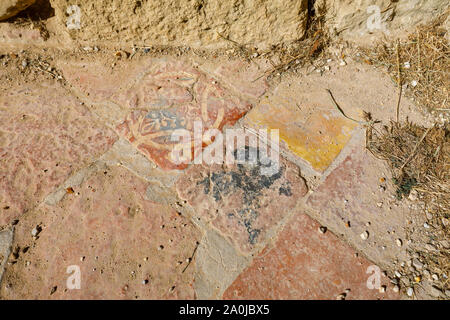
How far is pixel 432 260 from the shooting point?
4.74 ft

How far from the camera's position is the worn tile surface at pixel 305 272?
4.51ft

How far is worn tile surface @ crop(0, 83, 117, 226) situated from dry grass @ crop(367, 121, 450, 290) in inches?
67.6

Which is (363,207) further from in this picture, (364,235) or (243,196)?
(243,196)

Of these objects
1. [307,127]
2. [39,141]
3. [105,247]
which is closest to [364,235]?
[307,127]

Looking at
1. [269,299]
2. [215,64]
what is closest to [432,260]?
[269,299]

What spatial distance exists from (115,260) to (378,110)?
6.08 ft

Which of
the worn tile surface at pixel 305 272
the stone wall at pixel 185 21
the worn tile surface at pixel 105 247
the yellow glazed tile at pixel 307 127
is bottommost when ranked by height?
the worn tile surface at pixel 305 272

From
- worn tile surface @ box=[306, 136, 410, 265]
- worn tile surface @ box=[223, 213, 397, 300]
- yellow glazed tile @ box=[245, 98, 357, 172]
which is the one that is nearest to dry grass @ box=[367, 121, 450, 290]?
worn tile surface @ box=[306, 136, 410, 265]

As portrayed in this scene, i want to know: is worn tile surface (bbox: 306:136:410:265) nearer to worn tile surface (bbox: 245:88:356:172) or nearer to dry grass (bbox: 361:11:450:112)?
worn tile surface (bbox: 245:88:356:172)

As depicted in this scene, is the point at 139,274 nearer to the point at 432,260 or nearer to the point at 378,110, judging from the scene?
the point at 432,260

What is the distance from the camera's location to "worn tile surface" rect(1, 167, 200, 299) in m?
1.39

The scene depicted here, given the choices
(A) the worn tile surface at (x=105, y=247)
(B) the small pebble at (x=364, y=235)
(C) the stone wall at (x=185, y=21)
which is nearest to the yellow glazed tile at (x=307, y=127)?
(B) the small pebble at (x=364, y=235)

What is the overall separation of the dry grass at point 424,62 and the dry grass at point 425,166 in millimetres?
263

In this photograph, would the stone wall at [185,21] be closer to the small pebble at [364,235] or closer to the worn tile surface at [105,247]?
the worn tile surface at [105,247]
